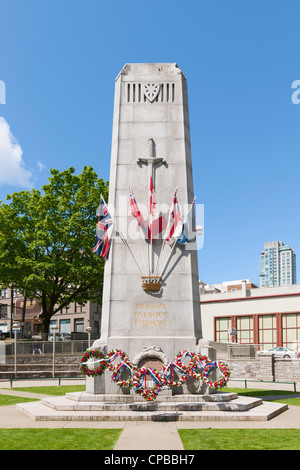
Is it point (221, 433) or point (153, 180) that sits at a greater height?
point (153, 180)

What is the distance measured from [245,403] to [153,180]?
27.6 ft

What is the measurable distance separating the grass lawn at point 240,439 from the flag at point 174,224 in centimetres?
742

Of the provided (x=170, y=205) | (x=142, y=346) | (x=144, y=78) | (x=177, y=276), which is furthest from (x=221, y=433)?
(x=144, y=78)

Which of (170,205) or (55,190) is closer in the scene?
(170,205)

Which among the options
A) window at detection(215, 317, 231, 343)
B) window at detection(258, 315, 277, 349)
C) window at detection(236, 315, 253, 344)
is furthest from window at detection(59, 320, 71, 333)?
window at detection(258, 315, 277, 349)

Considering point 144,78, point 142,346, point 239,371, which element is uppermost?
point 144,78

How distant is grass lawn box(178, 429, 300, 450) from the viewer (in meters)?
11.0

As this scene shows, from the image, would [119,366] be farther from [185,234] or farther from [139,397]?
[185,234]

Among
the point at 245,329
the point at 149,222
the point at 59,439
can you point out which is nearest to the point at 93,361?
the point at 59,439

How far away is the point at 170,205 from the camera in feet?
61.9

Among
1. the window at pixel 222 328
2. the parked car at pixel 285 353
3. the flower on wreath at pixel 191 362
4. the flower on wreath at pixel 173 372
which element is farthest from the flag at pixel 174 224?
the window at pixel 222 328

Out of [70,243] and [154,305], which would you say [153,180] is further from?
[70,243]

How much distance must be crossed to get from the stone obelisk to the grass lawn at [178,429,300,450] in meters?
4.66
